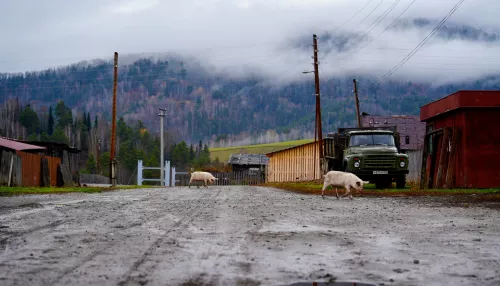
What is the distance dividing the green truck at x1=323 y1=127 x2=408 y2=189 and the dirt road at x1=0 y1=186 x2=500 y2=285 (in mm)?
12776

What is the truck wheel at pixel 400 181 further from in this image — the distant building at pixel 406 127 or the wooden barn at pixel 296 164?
the distant building at pixel 406 127

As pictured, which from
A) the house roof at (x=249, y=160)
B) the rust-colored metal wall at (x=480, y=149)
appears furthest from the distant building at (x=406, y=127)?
the rust-colored metal wall at (x=480, y=149)

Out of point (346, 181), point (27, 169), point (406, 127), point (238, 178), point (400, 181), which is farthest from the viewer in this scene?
point (406, 127)

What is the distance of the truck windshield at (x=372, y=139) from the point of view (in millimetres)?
25312

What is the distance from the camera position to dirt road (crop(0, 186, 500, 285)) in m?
5.38

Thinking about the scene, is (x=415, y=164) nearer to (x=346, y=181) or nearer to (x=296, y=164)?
(x=346, y=181)

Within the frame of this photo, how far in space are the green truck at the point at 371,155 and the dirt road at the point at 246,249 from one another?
12.8 meters

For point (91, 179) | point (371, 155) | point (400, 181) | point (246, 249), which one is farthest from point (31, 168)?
point (91, 179)

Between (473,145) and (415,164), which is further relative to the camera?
(415,164)

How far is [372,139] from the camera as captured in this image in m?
25.4

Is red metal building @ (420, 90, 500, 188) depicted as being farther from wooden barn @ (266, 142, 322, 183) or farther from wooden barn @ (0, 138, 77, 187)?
wooden barn @ (266, 142, 322, 183)

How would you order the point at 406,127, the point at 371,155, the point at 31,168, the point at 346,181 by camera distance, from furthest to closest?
the point at 406,127
the point at 31,168
the point at 371,155
the point at 346,181

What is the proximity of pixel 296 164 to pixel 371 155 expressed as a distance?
3301cm

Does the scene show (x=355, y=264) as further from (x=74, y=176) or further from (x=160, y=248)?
(x=74, y=176)
